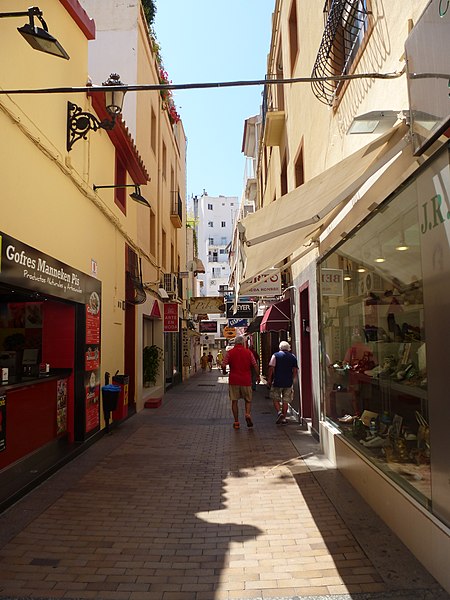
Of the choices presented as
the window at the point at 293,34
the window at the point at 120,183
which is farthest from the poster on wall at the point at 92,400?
the window at the point at 293,34

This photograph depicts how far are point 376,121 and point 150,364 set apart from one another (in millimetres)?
12270

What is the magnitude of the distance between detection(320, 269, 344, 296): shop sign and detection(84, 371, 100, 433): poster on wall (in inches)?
162

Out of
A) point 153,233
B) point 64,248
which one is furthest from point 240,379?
point 153,233

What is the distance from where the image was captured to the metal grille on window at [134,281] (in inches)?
477

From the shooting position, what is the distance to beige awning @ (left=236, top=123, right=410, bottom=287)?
4.59 m

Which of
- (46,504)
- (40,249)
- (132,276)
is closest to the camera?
(46,504)

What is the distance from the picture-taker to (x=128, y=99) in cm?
1375

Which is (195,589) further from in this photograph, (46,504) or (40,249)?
(40,249)

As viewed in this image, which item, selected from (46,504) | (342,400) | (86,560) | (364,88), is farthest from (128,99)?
(86,560)

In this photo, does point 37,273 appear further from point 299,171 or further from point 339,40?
point 299,171

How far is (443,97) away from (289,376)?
7.59 meters

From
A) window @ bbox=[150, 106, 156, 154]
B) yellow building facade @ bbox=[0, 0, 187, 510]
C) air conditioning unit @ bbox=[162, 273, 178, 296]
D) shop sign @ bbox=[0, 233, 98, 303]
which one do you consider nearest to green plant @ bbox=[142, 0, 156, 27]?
window @ bbox=[150, 106, 156, 154]

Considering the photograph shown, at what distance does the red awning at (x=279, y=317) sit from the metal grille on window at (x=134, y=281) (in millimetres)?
3295

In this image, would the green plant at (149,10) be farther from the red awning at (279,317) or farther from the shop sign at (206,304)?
the shop sign at (206,304)
